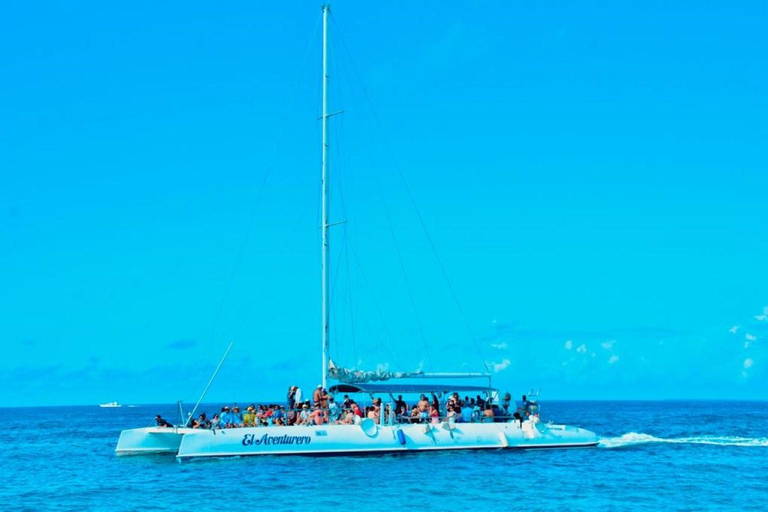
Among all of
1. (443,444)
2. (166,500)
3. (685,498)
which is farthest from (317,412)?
(685,498)

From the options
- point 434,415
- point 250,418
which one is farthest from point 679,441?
point 250,418

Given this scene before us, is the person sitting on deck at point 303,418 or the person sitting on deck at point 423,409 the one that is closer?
the person sitting on deck at point 303,418

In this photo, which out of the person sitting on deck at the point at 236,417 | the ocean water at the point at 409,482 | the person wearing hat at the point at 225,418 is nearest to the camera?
the ocean water at the point at 409,482

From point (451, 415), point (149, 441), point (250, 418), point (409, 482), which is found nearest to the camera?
point (409, 482)

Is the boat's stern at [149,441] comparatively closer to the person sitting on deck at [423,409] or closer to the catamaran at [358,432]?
the catamaran at [358,432]

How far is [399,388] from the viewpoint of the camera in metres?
37.9

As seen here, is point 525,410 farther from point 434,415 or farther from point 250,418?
point 250,418

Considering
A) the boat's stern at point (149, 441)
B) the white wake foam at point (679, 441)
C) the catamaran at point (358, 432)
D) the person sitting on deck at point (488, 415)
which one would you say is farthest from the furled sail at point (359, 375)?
the white wake foam at point (679, 441)

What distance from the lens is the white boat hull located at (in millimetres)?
33594

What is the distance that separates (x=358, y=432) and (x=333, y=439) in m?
1.02

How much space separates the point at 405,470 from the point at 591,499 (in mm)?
7525

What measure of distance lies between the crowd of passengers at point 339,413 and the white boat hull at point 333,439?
0.65 m

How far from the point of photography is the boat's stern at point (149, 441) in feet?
121

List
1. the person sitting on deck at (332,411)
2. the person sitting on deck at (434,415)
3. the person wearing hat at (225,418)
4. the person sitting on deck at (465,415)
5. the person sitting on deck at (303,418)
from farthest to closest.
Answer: the person sitting on deck at (465,415) < the person sitting on deck at (434,415) < the person sitting on deck at (332,411) < the person wearing hat at (225,418) < the person sitting on deck at (303,418)
